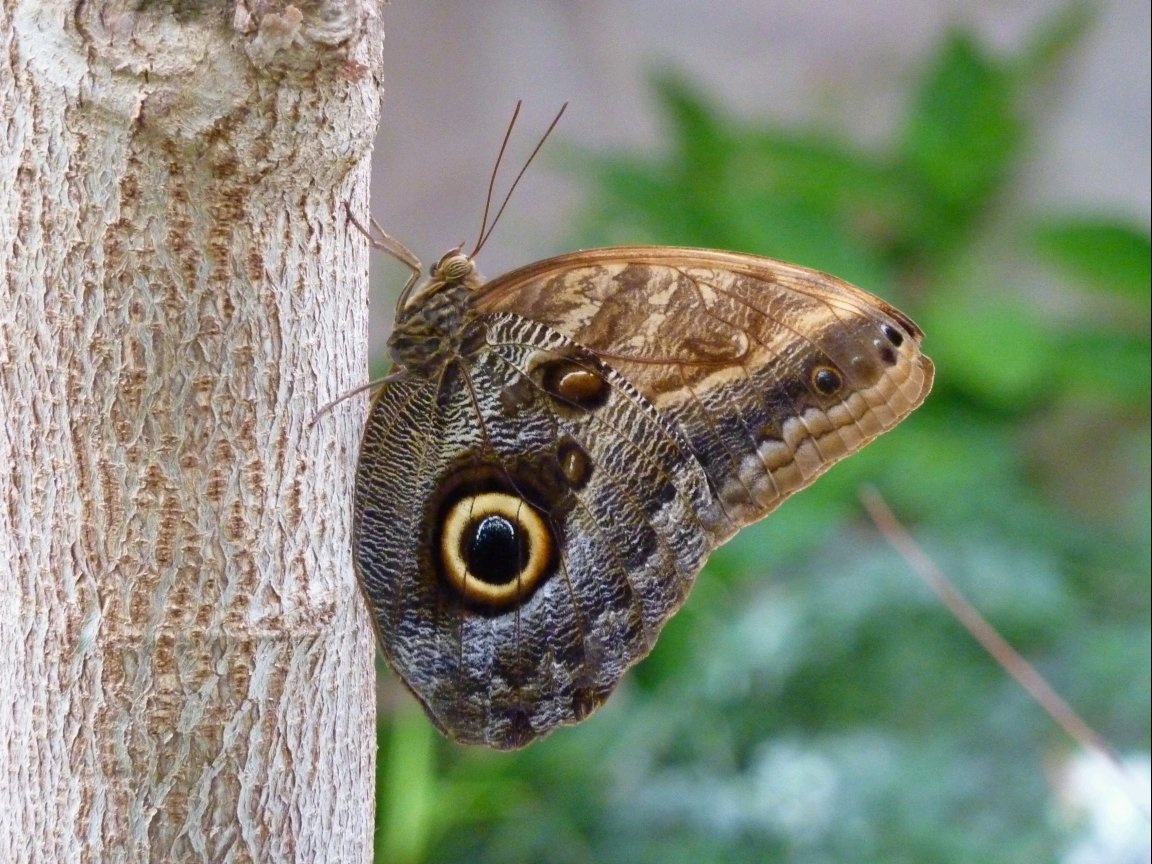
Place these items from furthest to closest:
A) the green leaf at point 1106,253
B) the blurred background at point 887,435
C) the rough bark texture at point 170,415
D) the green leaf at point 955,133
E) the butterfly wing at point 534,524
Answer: the green leaf at point 955,133 → the green leaf at point 1106,253 → the blurred background at point 887,435 → the butterfly wing at point 534,524 → the rough bark texture at point 170,415

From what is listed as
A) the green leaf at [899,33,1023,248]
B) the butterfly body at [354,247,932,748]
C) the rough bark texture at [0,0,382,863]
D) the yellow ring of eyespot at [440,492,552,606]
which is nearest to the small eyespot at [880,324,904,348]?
the butterfly body at [354,247,932,748]

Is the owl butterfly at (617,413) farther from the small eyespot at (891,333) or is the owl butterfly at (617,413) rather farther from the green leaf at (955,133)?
the green leaf at (955,133)

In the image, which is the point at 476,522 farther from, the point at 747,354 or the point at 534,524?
the point at 747,354

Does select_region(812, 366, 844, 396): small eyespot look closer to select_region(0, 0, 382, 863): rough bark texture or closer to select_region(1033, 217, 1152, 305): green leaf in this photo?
select_region(0, 0, 382, 863): rough bark texture

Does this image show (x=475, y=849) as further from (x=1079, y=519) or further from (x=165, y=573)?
(x=165, y=573)

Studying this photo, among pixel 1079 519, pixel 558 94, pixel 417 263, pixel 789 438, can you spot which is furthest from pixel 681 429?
pixel 558 94

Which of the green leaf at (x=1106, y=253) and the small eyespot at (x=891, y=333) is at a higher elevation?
the green leaf at (x=1106, y=253)

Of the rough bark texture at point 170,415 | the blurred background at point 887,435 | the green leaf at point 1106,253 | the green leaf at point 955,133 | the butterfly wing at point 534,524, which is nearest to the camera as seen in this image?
the rough bark texture at point 170,415

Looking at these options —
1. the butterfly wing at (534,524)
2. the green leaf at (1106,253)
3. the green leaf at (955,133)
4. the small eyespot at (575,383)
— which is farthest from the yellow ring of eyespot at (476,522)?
the green leaf at (955,133)
